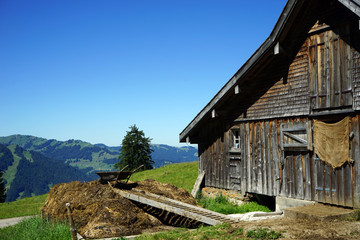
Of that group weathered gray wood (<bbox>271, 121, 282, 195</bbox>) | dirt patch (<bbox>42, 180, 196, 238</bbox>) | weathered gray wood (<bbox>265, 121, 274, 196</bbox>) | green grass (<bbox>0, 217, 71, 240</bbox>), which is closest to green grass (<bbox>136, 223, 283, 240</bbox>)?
dirt patch (<bbox>42, 180, 196, 238</bbox>)

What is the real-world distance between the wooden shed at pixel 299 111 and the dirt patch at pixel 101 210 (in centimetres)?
376

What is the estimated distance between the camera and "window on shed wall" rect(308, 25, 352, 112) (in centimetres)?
1060

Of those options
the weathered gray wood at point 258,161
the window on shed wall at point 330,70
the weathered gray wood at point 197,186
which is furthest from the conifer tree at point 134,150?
the window on shed wall at point 330,70

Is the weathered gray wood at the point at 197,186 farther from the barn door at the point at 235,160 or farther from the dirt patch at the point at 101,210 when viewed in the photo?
the barn door at the point at 235,160

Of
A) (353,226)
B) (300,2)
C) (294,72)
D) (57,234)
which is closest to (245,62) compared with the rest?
(294,72)

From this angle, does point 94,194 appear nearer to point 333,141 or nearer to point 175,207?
point 175,207

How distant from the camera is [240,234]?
8289 millimetres

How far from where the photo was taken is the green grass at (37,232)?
10.2 meters

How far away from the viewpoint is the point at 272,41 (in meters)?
12.5

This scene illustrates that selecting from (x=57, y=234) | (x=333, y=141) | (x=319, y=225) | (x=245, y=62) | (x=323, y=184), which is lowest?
(x=57, y=234)

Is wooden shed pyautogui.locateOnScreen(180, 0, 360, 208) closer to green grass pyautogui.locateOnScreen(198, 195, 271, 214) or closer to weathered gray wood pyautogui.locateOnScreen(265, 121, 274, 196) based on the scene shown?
weathered gray wood pyautogui.locateOnScreen(265, 121, 274, 196)

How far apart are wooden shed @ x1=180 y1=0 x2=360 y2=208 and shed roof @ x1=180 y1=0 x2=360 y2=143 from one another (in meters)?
0.03

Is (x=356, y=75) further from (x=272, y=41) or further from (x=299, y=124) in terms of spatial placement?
(x=272, y=41)

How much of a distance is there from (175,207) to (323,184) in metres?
5.33
